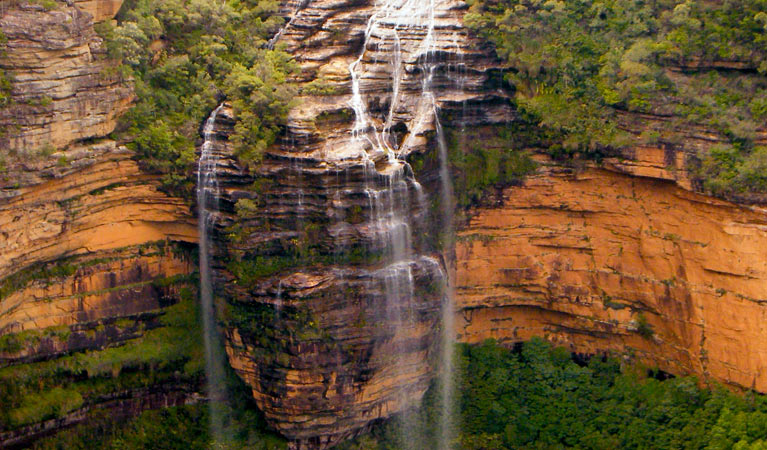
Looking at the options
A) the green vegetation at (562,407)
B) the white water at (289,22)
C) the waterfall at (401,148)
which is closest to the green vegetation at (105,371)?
the green vegetation at (562,407)

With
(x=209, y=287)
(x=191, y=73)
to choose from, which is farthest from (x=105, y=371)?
(x=191, y=73)

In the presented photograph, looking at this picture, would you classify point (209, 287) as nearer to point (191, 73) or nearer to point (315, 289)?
point (315, 289)

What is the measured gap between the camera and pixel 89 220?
24.5 m

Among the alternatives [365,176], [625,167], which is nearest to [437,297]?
[365,176]

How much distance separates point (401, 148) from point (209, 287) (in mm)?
5921

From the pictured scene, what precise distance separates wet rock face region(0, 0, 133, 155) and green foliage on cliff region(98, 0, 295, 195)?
2.04 ft

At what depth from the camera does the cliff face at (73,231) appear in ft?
73.7

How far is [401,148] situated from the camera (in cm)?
2552

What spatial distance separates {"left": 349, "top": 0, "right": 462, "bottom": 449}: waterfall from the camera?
24.8m

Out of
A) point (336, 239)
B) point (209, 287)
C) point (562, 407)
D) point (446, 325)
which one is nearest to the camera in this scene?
point (336, 239)

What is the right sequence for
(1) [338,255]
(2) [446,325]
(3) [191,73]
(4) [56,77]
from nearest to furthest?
(4) [56,77] < (1) [338,255] < (3) [191,73] < (2) [446,325]

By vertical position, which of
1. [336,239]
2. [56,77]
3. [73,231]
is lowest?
[336,239]

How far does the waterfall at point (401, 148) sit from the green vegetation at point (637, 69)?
1741 mm

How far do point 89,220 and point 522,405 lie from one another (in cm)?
1209
